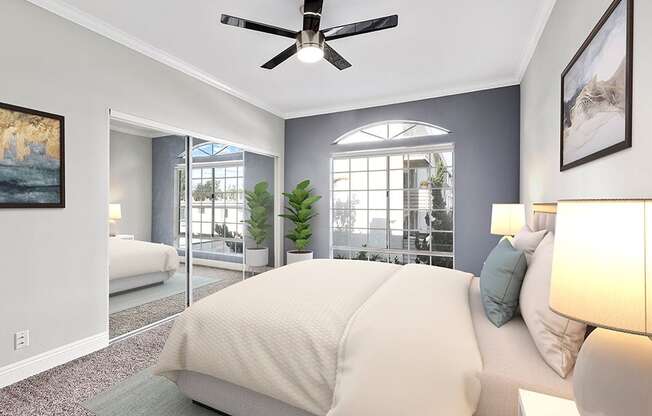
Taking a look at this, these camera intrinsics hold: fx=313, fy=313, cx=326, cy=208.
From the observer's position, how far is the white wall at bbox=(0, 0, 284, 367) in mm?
2162

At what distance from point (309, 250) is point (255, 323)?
3.60 meters

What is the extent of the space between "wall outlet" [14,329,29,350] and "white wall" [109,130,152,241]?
943 mm

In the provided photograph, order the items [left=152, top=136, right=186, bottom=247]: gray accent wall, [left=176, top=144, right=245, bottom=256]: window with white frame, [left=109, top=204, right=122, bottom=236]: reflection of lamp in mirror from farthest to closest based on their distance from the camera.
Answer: [left=176, top=144, right=245, bottom=256]: window with white frame → [left=152, top=136, right=186, bottom=247]: gray accent wall → [left=109, top=204, right=122, bottom=236]: reflection of lamp in mirror

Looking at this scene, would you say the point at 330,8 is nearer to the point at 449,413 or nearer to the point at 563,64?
the point at 563,64

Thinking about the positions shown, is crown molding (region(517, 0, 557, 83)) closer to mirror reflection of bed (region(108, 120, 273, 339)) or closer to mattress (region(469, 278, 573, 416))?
mattress (region(469, 278, 573, 416))

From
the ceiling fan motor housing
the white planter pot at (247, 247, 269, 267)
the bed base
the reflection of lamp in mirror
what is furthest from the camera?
the white planter pot at (247, 247, 269, 267)

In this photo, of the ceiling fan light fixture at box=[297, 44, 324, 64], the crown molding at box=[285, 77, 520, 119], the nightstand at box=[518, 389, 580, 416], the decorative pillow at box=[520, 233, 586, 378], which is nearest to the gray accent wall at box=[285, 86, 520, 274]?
the crown molding at box=[285, 77, 520, 119]

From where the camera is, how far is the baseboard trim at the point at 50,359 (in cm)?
214

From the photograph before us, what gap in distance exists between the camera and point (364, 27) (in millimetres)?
2191

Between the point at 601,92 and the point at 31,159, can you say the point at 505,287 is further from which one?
the point at 31,159

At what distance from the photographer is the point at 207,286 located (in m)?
3.93

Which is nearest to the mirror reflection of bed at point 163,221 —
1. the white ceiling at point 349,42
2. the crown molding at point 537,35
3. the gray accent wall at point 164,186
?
the gray accent wall at point 164,186

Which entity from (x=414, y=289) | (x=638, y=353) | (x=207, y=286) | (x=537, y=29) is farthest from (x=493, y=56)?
(x=207, y=286)

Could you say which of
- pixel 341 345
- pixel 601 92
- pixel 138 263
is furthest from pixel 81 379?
pixel 601 92
